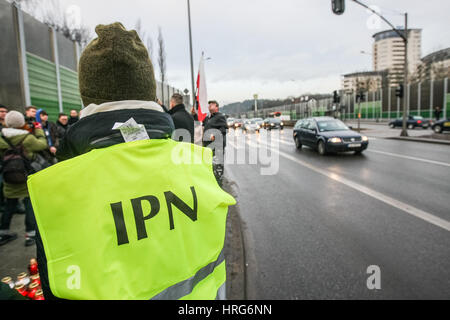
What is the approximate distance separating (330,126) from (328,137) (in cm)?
148

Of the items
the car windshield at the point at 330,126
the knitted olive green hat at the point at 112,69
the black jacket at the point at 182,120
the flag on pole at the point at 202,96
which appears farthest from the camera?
the car windshield at the point at 330,126

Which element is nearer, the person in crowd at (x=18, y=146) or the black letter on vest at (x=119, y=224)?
the black letter on vest at (x=119, y=224)

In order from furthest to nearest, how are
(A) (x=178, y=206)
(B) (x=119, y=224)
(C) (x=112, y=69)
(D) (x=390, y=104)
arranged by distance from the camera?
(D) (x=390, y=104) < (C) (x=112, y=69) < (A) (x=178, y=206) < (B) (x=119, y=224)

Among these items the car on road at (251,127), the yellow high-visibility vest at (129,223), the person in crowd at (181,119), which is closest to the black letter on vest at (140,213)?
the yellow high-visibility vest at (129,223)

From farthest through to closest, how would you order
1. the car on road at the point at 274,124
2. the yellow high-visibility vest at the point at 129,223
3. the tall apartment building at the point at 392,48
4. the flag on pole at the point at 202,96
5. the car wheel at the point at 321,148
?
the tall apartment building at the point at 392,48 → the car on road at the point at 274,124 → the car wheel at the point at 321,148 → the flag on pole at the point at 202,96 → the yellow high-visibility vest at the point at 129,223

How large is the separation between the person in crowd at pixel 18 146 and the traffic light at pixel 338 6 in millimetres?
12314

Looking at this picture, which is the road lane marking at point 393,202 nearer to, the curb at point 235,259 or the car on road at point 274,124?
the curb at point 235,259

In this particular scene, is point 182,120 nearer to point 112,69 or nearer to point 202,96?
point 202,96

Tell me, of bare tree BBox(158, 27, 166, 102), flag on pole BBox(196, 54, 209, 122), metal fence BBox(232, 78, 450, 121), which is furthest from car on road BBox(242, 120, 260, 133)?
flag on pole BBox(196, 54, 209, 122)

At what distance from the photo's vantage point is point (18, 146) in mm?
4137

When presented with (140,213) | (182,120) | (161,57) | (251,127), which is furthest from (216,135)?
(251,127)

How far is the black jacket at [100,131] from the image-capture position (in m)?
1.08

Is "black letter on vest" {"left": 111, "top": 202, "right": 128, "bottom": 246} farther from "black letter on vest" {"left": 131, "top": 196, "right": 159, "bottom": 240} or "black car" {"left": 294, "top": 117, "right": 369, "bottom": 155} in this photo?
"black car" {"left": 294, "top": 117, "right": 369, "bottom": 155}

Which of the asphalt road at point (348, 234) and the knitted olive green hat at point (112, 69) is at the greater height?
the knitted olive green hat at point (112, 69)
